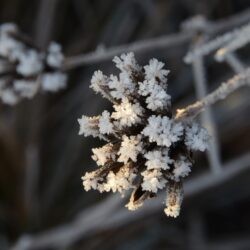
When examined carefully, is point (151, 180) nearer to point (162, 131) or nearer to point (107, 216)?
point (162, 131)

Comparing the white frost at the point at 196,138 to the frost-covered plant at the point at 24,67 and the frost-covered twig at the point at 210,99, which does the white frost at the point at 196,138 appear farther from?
the frost-covered plant at the point at 24,67

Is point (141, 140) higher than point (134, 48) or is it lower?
lower

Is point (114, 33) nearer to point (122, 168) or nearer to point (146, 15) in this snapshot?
point (146, 15)

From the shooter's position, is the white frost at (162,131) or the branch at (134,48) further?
the branch at (134,48)

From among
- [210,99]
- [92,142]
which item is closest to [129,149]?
[210,99]

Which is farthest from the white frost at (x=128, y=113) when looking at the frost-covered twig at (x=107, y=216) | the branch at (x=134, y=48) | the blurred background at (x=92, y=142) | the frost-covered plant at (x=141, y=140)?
the blurred background at (x=92, y=142)

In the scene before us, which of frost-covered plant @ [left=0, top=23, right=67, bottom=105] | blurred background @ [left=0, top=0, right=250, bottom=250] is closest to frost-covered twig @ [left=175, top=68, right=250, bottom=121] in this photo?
frost-covered plant @ [left=0, top=23, right=67, bottom=105]

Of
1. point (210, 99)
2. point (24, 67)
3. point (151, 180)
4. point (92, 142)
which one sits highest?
point (92, 142)
